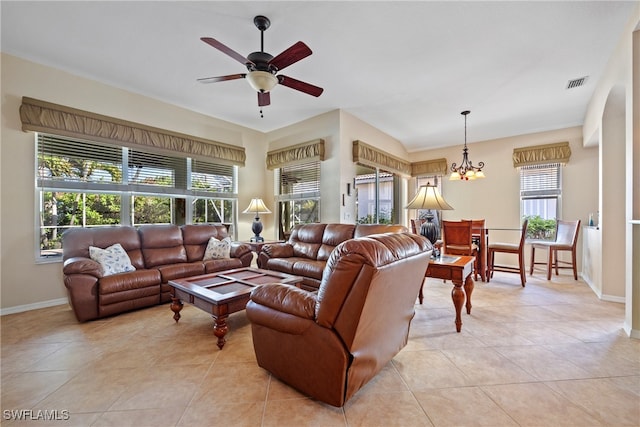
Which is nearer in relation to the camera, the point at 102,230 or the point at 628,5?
the point at 628,5

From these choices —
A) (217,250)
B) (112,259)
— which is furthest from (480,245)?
(112,259)

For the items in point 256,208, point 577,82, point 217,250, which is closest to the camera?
point 577,82

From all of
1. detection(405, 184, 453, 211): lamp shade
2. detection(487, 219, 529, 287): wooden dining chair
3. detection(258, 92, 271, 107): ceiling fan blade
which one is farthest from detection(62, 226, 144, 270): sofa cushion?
detection(487, 219, 529, 287): wooden dining chair

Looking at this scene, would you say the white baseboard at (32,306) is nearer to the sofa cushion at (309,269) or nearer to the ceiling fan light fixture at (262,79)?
the sofa cushion at (309,269)

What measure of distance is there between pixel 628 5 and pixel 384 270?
3303 mm

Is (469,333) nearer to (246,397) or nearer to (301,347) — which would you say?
(301,347)

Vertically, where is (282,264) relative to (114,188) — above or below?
below

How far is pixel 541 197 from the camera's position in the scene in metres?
5.27

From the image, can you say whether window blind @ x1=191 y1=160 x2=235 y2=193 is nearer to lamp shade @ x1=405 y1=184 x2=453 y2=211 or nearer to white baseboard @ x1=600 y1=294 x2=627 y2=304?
lamp shade @ x1=405 y1=184 x2=453 y2=211

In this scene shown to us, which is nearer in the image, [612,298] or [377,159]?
[612,298]

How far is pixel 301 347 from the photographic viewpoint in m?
1.49

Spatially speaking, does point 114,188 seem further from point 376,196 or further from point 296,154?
point 376,196

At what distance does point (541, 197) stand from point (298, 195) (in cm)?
488

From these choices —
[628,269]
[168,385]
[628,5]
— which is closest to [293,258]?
[168,385]
